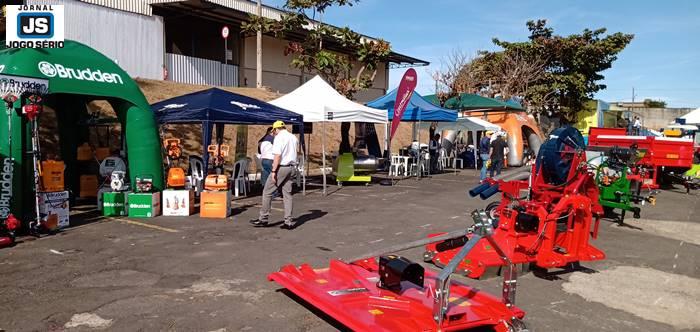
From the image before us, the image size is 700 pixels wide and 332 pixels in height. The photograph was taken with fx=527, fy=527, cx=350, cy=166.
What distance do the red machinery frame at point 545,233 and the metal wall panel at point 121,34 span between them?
1702 centimetres

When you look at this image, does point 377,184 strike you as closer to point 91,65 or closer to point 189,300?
point 91,65

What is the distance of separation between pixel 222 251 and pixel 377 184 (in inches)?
397

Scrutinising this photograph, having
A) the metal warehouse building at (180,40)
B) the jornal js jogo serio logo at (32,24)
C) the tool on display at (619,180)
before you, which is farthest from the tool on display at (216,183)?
the metal warehouse building at (180,40)

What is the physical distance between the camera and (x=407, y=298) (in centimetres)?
439

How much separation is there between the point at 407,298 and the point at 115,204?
7308 mm

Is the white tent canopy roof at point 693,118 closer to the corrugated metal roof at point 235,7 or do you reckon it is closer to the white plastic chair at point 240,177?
the corrugated metal roof at point 235,7

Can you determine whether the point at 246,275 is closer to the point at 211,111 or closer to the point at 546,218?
the point at 546,218

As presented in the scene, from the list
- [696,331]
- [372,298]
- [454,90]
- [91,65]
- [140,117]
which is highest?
[454,90]

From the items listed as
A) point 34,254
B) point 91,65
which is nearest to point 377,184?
point 91,65

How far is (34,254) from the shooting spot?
691cm

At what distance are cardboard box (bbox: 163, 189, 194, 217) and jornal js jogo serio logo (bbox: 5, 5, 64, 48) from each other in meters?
3.35

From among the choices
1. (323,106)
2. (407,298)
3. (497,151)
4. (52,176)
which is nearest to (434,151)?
(497,151)

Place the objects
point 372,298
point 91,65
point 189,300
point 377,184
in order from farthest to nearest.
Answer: point 377,184
point 91,65
point 189,300
point 372,298

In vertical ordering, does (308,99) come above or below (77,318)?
above
